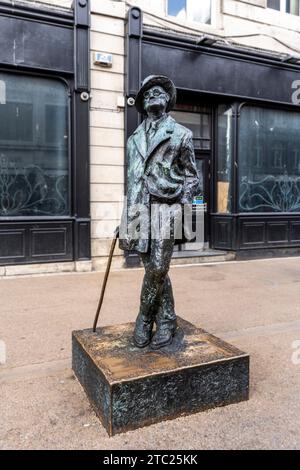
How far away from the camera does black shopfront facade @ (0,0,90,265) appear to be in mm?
7883

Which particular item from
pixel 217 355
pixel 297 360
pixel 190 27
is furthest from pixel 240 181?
pixel 217 355

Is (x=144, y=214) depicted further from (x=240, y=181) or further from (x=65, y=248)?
(x=240, y=181)

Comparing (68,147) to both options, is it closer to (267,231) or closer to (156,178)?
(267,231)

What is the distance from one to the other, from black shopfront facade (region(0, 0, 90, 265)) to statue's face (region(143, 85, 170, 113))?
5230 mm

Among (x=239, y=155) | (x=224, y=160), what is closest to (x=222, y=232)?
(x=224, y=160)

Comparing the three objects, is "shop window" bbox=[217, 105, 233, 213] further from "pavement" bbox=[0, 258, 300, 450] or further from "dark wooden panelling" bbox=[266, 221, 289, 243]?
"pavement" bbox=[0, 258, 300, 450]

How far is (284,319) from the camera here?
207 inches

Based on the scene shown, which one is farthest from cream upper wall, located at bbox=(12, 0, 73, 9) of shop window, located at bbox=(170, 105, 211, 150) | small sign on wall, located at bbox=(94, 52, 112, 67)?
shop window, located at bbox=(170, 105, 211, 150)

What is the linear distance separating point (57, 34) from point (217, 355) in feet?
23.9

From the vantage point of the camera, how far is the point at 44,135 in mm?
8320

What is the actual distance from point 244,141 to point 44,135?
4873 mm

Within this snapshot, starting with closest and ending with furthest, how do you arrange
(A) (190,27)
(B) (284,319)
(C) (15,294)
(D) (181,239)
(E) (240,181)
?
(D) (181,239) → (B) (284,319) → (C) (15,294) → (A) (190,27) → (E) (240,181)

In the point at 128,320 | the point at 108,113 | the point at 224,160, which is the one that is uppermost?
the point at 108,113

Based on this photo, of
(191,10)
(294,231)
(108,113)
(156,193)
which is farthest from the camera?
(294,231)
